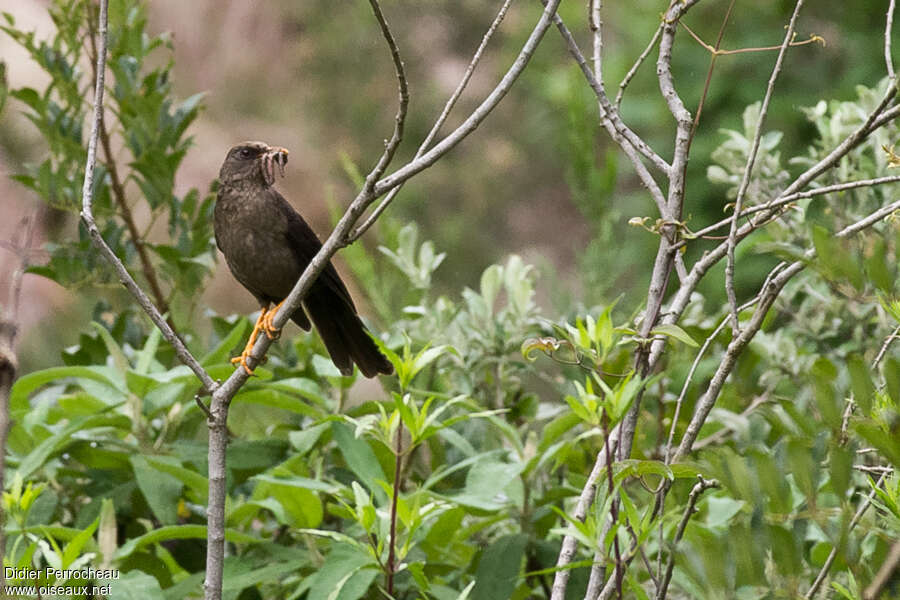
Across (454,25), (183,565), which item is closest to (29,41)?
(183,565)

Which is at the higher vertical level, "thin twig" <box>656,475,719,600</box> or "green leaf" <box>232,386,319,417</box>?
"green leaf" <box>232,386,319,417</box>

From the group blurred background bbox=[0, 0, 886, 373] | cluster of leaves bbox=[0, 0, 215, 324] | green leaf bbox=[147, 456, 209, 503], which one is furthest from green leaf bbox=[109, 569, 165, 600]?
blurred background bbox=[0, 0, 886, 373]

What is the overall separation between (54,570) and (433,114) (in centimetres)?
869

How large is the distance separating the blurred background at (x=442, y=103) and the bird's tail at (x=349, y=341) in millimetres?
3405

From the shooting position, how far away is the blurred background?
22.9 ft

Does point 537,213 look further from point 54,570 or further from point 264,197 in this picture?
point 54,570

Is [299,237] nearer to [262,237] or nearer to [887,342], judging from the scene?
[262,237]

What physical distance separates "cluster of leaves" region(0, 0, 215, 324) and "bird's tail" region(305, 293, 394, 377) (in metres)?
0.50

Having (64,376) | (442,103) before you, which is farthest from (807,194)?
(442,103)

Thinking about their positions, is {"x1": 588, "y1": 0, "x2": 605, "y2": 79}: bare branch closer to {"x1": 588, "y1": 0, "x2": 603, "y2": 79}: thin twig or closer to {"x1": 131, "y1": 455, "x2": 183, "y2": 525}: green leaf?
{"x1": 588, "y1": 0, "x2": 603, "y2": 79}: thin twig

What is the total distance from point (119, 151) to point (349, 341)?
106 cm

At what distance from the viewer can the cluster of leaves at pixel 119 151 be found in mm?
3438

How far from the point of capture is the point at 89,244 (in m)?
3.45

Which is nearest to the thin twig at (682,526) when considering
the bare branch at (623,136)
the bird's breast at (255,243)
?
the bare branch at (623,136)
